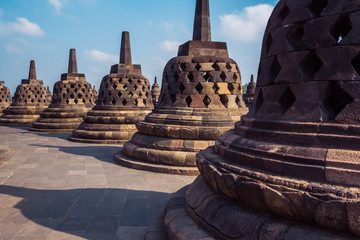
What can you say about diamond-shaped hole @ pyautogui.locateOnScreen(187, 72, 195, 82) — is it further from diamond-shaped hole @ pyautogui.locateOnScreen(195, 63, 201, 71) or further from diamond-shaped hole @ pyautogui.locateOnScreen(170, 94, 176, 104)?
diamond-shaped hole @ pyautogui.locateOnScreen(170, 94, 176, 104)

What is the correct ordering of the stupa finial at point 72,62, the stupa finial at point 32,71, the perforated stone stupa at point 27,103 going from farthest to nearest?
the stupa finial at point 32,71 < the perforated stone stupa at point 27,103 < the stupa finial at point 72,62

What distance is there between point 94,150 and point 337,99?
7.95 metres

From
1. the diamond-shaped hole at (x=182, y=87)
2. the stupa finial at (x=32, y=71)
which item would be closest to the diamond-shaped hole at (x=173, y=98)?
the diamond-shaped hole at (x=182, y=87)

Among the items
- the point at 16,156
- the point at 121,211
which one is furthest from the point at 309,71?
the point at 16,156

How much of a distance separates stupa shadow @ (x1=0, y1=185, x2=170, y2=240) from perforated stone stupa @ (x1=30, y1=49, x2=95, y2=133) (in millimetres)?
9376

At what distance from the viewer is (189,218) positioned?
300 centimetres

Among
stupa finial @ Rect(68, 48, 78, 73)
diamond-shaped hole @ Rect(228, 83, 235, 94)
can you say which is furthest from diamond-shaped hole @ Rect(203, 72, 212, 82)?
stupa finial @ Rect(68, 48, 78, 73)

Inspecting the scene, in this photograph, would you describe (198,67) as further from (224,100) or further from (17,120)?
(17,120)

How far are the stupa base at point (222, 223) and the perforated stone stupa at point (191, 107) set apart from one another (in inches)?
138

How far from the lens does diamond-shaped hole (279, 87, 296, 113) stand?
103 inches

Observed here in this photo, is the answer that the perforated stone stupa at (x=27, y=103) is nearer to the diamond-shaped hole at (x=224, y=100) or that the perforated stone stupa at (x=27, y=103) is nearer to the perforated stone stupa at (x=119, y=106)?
the perforated stone stupa at (x=119, y=106)

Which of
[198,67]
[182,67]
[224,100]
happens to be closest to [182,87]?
[182,67]

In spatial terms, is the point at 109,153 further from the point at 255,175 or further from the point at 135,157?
the point at 255,175

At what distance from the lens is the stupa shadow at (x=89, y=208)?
3.84 meters
